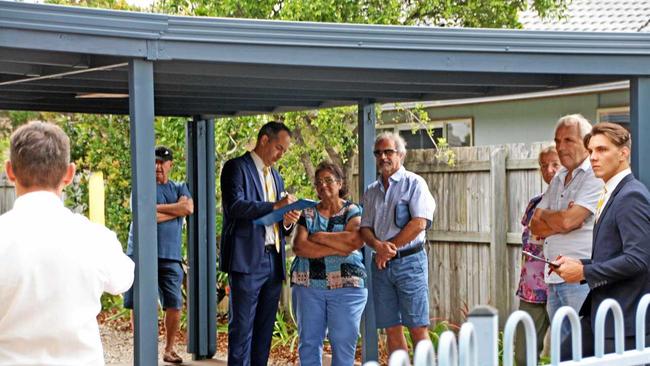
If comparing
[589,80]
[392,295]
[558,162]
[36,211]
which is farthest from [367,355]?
[36,211]

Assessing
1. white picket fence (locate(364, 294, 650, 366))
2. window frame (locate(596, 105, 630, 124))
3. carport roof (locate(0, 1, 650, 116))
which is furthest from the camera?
window frame (locate(596, 105, 630, 124))

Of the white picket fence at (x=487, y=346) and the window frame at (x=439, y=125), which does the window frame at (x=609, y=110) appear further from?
the white picket fence at (x=487, y=346)

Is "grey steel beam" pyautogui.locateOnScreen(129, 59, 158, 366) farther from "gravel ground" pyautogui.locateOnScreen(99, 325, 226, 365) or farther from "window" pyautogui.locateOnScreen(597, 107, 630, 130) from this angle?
"window" pyautogui.locateOnScreen(597, 107, 630, 130)

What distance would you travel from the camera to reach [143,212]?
6.34 meters

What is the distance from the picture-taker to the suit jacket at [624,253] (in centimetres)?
583

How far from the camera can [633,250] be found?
581cm

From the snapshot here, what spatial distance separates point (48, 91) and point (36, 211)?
4.78m

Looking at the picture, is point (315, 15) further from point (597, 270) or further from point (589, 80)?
point (597, 270)

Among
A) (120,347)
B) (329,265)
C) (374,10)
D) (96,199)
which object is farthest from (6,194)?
(96,199)

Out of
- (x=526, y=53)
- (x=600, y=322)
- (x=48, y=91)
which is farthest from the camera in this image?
(x=48, y=91)

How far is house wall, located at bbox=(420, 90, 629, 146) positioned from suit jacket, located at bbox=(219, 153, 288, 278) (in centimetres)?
740

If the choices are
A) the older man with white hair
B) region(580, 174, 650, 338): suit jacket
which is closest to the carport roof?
the older man with white hair

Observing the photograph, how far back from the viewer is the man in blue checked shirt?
8.61 meters

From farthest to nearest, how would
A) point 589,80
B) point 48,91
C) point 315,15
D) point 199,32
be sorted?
point 315,15 → point 48,91 → point 589,80 → point 199,32
